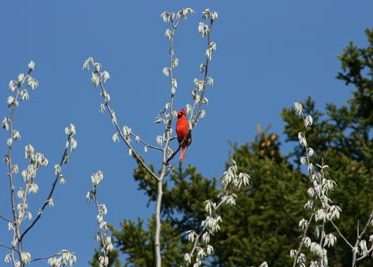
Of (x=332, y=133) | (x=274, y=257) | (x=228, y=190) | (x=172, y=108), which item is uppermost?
(x=332, y=133)

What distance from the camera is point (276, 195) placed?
2408 centimetres

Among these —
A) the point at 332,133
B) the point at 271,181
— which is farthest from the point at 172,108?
the point at 332,133

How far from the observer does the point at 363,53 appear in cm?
2675

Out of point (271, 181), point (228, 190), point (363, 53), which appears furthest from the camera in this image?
point (363, 53)

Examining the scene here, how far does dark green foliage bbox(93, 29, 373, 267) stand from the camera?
23047 mm

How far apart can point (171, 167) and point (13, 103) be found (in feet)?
4.76

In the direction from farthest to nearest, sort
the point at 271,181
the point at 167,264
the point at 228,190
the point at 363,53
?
the point at 363,53, the point at 271,181, the point at 167,264, the point at 228,190

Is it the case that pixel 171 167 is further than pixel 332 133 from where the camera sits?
No

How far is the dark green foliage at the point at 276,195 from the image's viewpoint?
23047mm

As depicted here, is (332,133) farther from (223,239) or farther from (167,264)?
(167,264)

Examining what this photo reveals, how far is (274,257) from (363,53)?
6.28 meters

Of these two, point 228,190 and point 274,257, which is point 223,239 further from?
point 228,190

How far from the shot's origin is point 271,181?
25.0 metres

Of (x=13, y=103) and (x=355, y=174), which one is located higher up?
(x=355, y=174)
